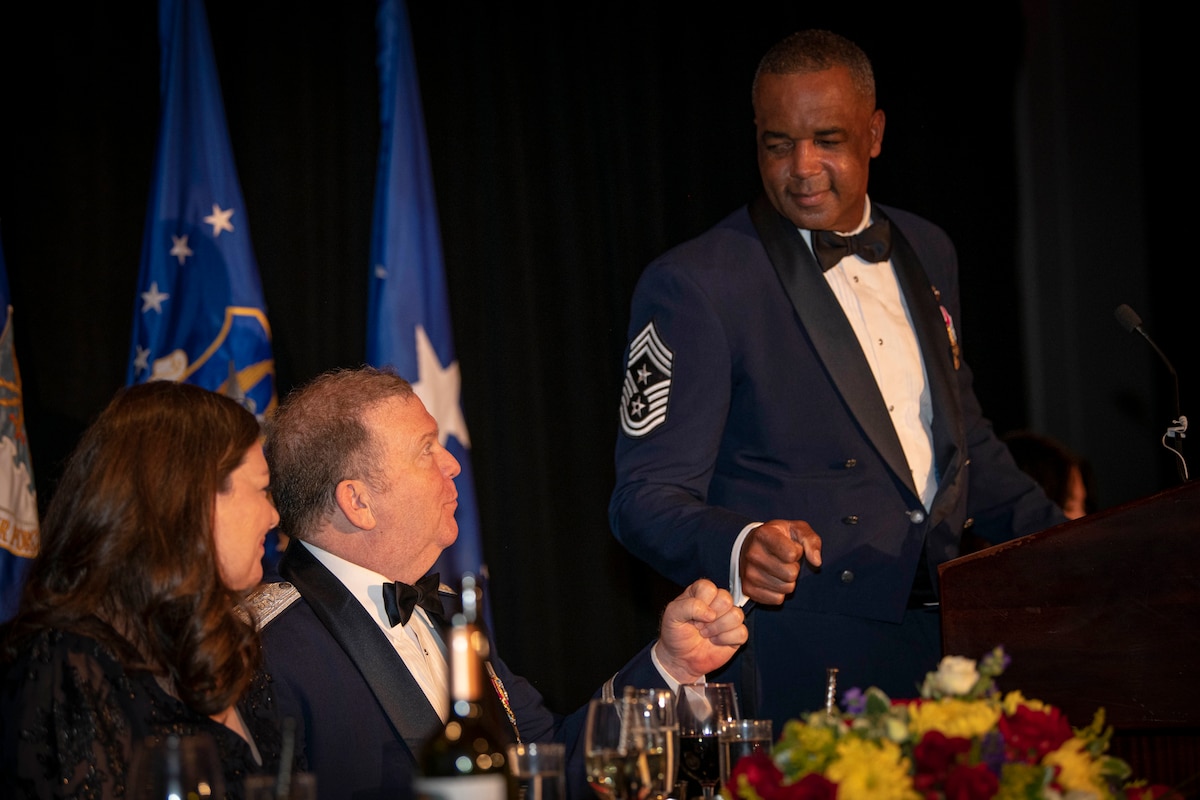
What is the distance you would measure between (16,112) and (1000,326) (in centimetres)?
355

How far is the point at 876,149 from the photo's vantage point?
3057 millimetres

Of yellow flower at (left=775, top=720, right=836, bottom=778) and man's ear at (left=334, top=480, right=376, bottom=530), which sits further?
man's ear at (left=334, top=480, right=376, bottom=530)

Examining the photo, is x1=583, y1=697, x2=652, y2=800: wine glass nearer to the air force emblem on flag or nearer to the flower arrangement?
the flower arrangement

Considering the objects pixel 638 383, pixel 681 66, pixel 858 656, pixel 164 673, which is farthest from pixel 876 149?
pixel 164 673

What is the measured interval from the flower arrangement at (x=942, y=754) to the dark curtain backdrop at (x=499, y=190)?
107 inches

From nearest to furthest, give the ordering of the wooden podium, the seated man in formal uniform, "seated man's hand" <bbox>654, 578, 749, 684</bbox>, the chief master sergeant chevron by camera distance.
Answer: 1. the wooden podium
2. "seated man's hand" <bbox>654, 578, 749, 684</bbox>
3. the seated man in formal uniform
4. the chief master sergeant chevron

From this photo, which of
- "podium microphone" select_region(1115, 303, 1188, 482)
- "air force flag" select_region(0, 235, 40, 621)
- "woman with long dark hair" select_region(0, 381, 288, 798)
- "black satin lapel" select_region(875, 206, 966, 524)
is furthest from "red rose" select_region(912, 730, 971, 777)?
"air force flag" select_region(0, 235, 40, 621)

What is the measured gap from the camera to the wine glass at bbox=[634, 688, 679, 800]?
57.7 inches

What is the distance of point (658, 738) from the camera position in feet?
4.85

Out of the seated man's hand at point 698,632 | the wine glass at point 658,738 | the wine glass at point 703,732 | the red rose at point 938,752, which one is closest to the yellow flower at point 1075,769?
the red rose at point 938,752

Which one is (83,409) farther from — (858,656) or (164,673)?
(858,656)

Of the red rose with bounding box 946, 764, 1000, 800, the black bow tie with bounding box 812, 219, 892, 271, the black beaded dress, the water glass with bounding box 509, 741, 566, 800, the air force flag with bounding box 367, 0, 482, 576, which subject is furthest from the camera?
the air force flag with bounding box 367, 0, 482, 576

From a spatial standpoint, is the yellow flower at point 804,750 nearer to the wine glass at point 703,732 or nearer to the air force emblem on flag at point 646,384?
the wine glass at point 703,732

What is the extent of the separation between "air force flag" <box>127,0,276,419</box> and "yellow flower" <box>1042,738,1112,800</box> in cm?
262
